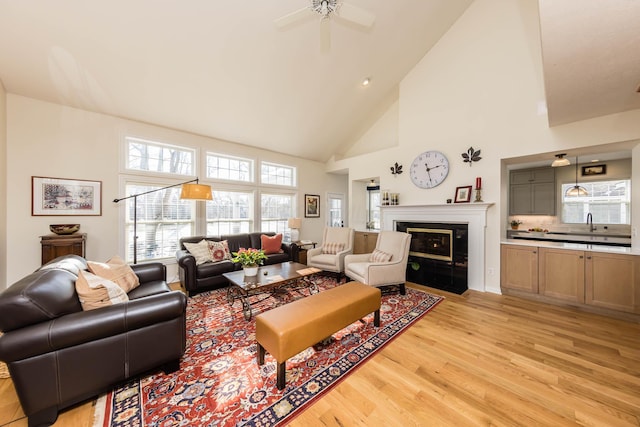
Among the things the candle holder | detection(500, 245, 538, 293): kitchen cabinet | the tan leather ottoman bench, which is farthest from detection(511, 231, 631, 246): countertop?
the tan leather ottoman bench

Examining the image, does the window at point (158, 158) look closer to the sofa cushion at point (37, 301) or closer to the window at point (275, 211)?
the window at point (275, 211)

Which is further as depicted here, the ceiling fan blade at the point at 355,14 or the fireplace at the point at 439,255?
the fireplace at the point at 439,255

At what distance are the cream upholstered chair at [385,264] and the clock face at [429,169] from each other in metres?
1.42

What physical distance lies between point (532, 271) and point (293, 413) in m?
3.90

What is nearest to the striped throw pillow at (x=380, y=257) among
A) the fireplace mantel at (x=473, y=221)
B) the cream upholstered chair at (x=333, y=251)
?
the cream upholstered chair at (x=333, y=251)

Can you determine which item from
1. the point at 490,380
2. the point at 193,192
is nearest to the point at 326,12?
the point at 193,192

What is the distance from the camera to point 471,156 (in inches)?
157

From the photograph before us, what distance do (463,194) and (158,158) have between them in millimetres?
5617

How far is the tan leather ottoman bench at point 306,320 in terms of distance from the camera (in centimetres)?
170

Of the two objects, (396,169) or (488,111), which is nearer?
(488,111)

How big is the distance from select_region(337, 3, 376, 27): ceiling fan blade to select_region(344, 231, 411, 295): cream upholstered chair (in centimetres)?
291

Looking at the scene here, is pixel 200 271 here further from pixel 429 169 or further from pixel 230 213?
pixel 429 169

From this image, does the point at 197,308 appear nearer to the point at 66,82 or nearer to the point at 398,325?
the point at 398,325

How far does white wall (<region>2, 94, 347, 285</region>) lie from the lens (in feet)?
10.4
